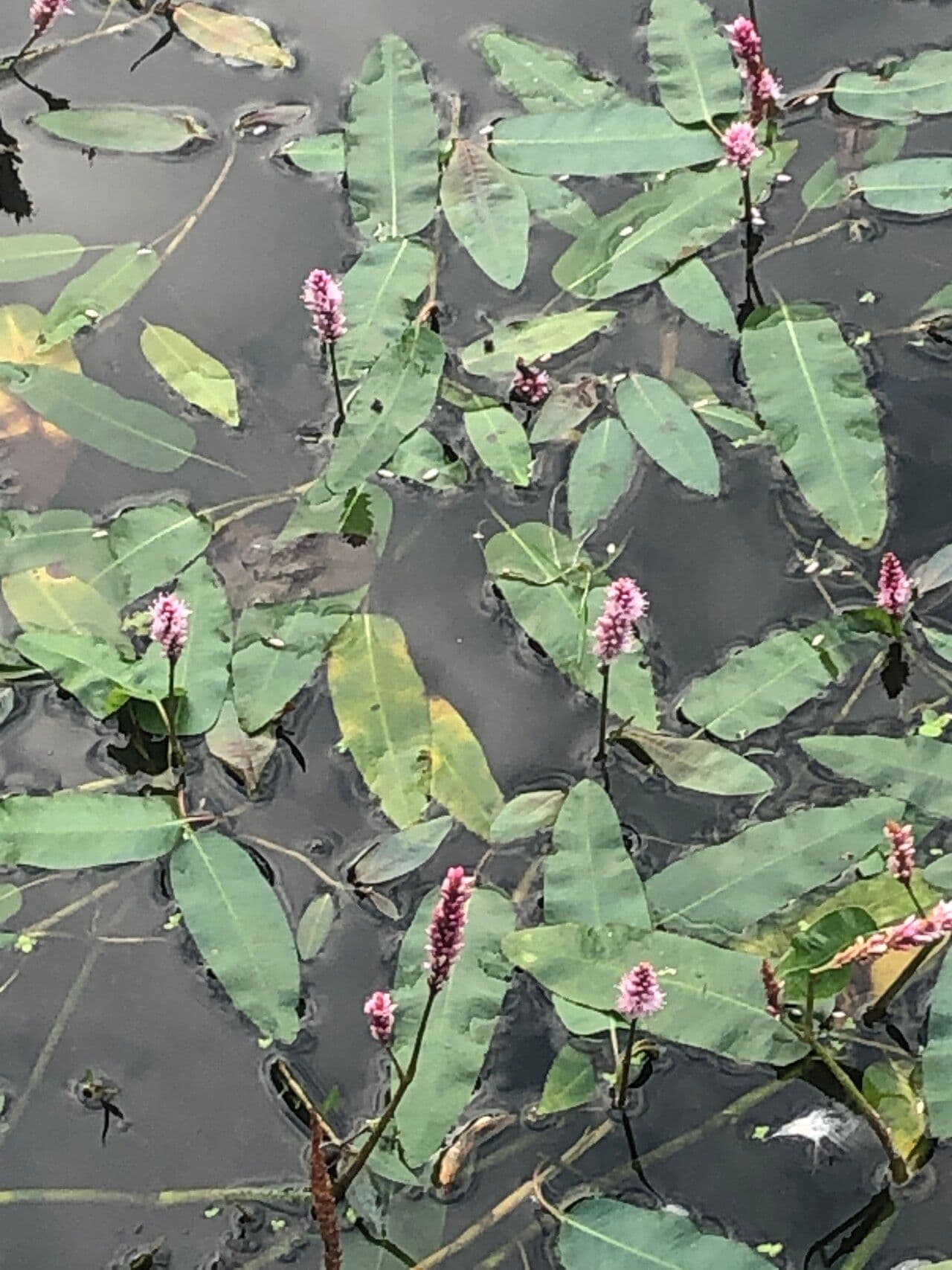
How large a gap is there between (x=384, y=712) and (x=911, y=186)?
1002 mm

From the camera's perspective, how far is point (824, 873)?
152cm

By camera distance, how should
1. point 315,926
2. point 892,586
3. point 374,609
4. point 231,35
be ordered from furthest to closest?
1. point 231,35
2. point 374,609
3. point 892,586
4. point 315,926

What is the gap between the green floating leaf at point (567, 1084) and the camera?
1.46 meters

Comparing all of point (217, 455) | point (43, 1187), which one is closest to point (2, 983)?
point (43, 1187)

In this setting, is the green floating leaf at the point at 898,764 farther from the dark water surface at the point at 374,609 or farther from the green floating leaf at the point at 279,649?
the green floating leaf at the point at 279,649

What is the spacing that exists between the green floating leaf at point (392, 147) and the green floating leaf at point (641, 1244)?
1.27m

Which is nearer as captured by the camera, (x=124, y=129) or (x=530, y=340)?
(x=530, y=340)

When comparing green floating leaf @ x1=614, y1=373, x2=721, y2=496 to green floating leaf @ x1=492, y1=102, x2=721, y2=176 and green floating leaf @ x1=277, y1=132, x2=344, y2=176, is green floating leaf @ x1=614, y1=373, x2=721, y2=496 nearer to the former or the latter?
green floating leaf @ x1=492, y1=102, x2=721, y2=176

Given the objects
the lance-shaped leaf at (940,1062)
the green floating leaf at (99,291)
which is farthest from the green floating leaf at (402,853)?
the green floating leaf at (99,291)

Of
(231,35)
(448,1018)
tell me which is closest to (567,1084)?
(448,1018)

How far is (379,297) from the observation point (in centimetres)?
199

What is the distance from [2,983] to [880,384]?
48.2 inches

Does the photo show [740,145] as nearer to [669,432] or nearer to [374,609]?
[669,432]

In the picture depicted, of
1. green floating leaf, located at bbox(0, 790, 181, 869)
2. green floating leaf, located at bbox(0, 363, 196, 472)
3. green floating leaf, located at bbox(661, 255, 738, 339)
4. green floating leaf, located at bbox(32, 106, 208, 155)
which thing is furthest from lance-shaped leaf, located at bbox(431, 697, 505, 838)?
green floating leaf, located at bbox(32, 106, 208, 155)
